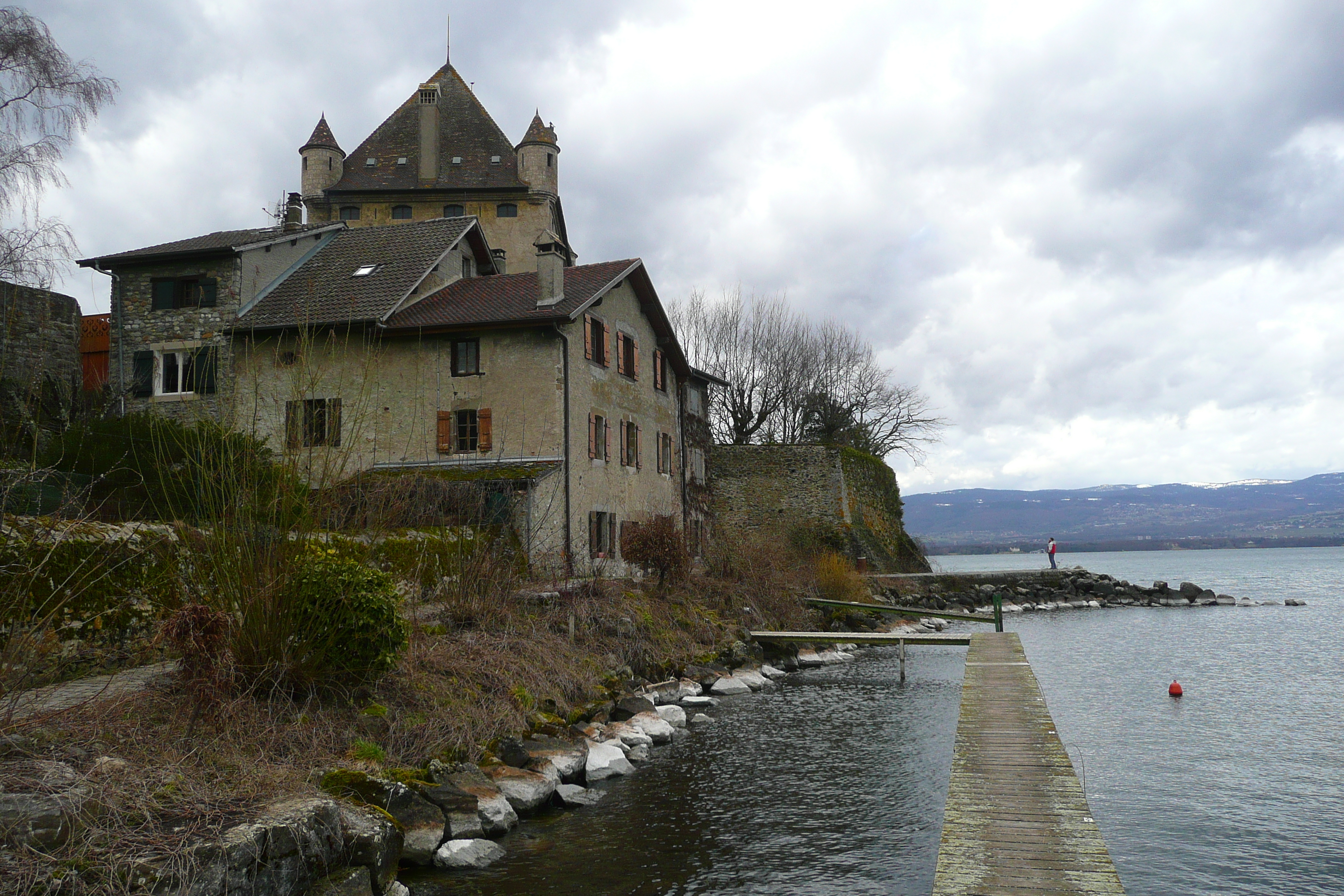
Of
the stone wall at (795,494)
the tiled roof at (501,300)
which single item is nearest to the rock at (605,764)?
the tiled roof at (501,300)

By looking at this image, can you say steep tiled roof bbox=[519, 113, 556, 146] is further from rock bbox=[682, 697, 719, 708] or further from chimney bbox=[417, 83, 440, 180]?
rock bbox=[682, 697, 719, 708]

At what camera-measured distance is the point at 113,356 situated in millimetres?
24469

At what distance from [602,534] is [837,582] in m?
7.75

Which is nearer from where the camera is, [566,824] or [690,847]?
[690,847]

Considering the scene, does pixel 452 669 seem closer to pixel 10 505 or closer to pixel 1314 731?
pixel 10 505

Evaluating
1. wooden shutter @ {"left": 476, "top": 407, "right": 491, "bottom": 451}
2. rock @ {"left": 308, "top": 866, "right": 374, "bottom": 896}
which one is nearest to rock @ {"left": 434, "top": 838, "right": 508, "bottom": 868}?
rock @ {"left": 308, "top": 866, "right": 374, "bottom": 896}

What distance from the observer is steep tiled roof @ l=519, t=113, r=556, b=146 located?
4081 cm

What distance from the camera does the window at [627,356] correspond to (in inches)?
1038

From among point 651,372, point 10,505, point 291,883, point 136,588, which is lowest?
point 291,883

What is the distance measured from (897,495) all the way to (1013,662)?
28.0 m

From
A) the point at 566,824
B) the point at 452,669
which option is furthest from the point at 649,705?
the point at 566,824

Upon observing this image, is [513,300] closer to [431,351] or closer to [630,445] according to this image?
[431,351]

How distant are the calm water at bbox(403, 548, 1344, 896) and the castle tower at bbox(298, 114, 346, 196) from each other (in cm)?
3022

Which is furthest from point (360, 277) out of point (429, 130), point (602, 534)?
point (429, 130)
